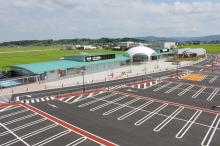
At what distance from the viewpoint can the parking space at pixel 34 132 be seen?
1044 inches

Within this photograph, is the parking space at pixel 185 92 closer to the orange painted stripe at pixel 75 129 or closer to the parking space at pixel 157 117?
the parking space at pixel 157 117

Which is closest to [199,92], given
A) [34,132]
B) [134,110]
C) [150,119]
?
[134,110]

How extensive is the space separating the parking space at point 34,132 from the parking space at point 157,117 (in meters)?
5.84

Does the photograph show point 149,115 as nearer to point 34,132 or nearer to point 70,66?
point 34,132

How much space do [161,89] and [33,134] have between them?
106ft

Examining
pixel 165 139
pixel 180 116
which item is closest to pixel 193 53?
pixel 180 116

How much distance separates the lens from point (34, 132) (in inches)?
1156

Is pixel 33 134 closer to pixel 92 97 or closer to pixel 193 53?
pixel 92 97

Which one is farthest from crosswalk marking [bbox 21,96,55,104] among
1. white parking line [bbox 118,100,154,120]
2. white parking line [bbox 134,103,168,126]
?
white parking line [bbox 134,103,168,126]

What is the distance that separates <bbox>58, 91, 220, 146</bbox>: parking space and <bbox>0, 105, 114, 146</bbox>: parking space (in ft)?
19.2

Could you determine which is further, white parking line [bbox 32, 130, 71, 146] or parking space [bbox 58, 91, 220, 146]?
parking space [bbox 58, 91, 220, 146]

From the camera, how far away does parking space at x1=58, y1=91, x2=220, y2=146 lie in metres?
27.5

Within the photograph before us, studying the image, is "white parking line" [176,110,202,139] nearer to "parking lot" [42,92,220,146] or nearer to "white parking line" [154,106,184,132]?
"parking lot" [42,92,220,146]

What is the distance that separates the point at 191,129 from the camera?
2969 centimetres
